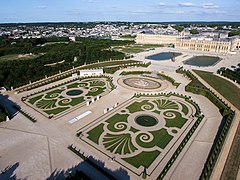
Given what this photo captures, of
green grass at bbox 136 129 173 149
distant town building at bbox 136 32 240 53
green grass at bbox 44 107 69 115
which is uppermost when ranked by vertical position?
distant town building at bbox 136 32 240 53

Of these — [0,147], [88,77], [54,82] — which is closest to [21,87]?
[54,82]

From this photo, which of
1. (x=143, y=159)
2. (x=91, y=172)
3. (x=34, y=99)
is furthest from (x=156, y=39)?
(x=91, y=172)

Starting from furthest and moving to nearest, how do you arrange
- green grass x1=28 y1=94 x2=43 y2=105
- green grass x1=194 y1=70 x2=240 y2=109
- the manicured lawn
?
green grass x1=28 y1=94 x2=43 y2=105 → green grass x1=194 y1=70 x2=240 y2=109 → the manicured lawn

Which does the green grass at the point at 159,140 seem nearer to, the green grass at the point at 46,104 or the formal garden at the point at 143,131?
the formal garden at the point at 143,131

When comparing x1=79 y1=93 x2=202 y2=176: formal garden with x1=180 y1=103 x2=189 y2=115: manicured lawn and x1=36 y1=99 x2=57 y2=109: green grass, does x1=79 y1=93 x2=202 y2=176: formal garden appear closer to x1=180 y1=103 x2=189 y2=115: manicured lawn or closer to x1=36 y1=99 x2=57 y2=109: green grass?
x1=180 y1=103 x2=189 y2=115: manicured lawn

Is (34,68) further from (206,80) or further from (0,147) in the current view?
(206,80)

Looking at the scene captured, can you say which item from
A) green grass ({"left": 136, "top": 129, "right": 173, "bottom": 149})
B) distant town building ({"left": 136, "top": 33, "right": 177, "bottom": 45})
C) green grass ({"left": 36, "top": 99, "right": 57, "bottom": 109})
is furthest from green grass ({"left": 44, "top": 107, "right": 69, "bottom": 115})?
distant town building ({"left": 136, "top": 33, "right": 177, "bottom": 45})
